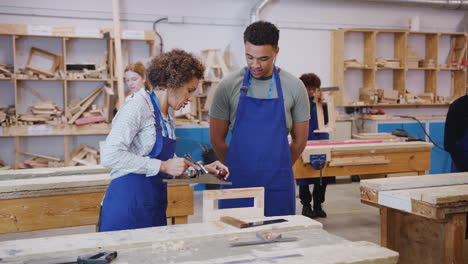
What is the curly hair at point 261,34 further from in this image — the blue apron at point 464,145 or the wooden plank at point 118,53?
the wooden plank at point 118,53

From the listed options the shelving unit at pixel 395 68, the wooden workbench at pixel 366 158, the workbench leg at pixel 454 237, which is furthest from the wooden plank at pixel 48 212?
the shelving unit at pixel 395 68

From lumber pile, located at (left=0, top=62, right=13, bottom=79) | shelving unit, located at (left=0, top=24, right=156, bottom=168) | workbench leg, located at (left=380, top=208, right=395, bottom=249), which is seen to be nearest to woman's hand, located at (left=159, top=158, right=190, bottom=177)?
workbench leg, located at (left=380, top=208, right=395, bottom=249)

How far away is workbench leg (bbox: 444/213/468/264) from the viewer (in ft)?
8.10

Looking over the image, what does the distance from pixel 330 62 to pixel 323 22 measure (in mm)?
713

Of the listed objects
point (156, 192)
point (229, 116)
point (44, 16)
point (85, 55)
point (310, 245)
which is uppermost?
point (44, 16)

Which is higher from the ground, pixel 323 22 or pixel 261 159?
pixel 323 22

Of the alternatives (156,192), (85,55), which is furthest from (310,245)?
(85,55)

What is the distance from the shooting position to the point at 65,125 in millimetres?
6340

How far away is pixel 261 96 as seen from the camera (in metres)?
2.67

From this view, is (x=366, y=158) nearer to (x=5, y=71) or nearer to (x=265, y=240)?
(x=265, y=240)

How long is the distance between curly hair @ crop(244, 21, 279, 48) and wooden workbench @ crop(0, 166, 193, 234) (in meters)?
1.13

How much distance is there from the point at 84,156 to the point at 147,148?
4.87 m

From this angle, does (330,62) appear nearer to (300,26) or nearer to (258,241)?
(300,26)

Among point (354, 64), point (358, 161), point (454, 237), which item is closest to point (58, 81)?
point (358, 161)
